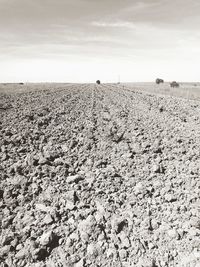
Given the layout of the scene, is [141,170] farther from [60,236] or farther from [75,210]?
[60,236]

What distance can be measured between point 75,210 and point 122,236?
930 millimetres

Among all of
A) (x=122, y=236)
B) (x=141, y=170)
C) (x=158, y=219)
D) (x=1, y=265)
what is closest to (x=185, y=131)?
(x=141, y=170)

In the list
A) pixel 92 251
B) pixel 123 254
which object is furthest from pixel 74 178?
pixel 123 254

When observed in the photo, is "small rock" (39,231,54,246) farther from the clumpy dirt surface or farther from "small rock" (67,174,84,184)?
"small rock" (67,174,84,184)

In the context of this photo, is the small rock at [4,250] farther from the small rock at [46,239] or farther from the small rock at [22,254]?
the small rock at [46,239]

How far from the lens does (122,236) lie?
3.95m

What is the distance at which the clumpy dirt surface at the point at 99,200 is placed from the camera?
12.0 ft

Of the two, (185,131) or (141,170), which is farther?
(185,131)

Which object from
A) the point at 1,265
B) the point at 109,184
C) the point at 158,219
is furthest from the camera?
the point at 109,184

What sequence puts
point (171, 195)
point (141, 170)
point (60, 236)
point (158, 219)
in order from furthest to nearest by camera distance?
point (141, 170) → point (171, 195) → point (158, 219) → point (60, 236)

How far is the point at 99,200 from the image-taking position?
479 cm

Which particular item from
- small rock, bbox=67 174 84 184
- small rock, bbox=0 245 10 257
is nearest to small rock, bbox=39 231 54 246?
small rock, bbox=0 245 10 257

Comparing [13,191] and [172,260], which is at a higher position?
[13,191]

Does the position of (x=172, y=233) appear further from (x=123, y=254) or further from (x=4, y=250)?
(x=4, y=250)
